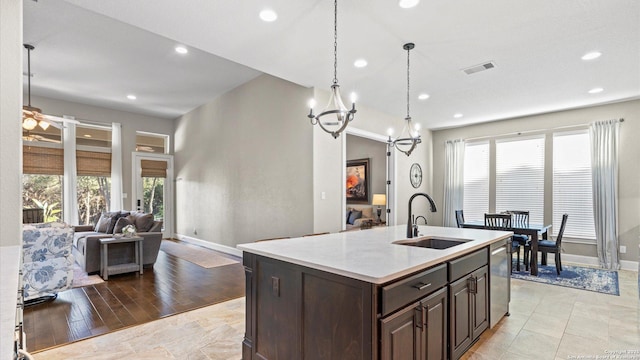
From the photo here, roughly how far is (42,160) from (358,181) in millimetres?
7120

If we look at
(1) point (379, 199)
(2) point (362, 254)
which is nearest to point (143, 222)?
(2) point (362, 254)

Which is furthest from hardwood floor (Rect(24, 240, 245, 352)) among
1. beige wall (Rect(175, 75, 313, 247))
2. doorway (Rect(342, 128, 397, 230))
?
doorway (Rect(342, 128, 397, 230))

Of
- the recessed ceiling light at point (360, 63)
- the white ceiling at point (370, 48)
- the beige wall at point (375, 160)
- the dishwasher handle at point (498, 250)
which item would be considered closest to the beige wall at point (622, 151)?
the white ceiling at point (370, 48)

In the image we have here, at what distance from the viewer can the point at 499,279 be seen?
2.88 meters

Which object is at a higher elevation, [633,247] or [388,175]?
[388,175]

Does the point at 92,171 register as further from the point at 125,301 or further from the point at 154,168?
the point at 125,301

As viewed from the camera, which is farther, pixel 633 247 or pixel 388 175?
pixel 388 175

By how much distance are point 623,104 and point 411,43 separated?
4596 millimetres

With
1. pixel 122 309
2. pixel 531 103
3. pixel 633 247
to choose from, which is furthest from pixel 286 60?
pixel 633 247

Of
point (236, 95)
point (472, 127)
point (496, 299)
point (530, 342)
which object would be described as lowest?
point (530, 342)

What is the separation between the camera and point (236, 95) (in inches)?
249

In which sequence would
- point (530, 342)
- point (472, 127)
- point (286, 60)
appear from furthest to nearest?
point (472, 127) → point (286, 60) → point (530, 342)

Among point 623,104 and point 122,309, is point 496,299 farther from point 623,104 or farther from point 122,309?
point 623,104

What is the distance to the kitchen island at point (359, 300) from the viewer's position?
4.97 feet
